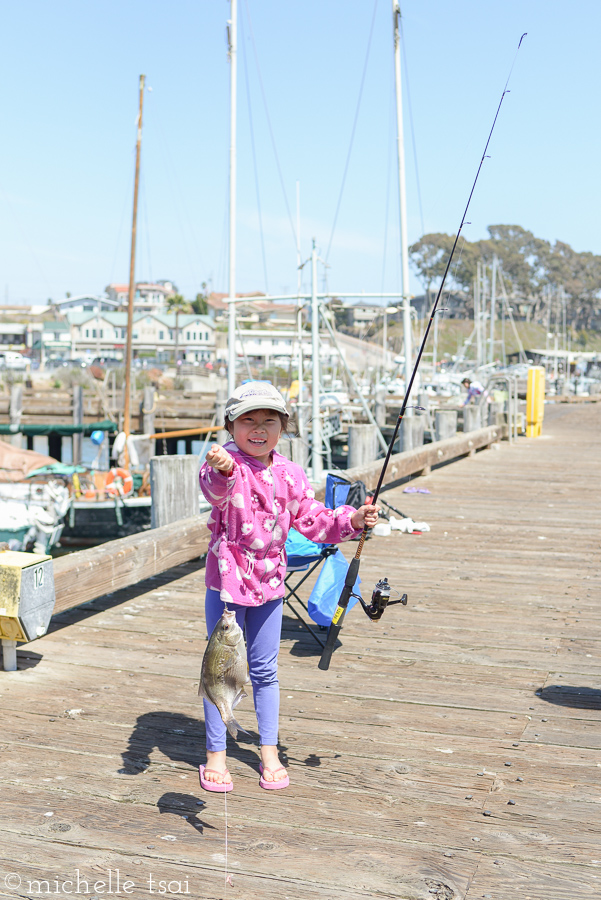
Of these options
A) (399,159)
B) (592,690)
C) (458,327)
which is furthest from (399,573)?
(458,327)

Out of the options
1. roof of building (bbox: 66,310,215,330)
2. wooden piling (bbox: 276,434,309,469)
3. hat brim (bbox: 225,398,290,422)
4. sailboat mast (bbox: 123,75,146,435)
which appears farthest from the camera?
roof of building (bbox: 66,310,215,330)

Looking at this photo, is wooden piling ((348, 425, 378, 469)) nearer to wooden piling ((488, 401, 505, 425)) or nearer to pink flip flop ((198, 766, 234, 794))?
wooden piling ((488, 401, 505, 425))

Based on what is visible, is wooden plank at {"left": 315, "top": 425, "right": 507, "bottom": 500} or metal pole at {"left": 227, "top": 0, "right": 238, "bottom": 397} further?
metal pole at {"left": 227, "top": 0, "right": 238, "bottom": 397}

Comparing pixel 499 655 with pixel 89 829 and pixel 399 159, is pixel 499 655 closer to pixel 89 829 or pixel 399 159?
pixel 89 829

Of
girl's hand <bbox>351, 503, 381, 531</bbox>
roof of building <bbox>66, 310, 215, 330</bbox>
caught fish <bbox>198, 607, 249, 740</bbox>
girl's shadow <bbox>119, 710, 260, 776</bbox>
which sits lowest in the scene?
girl's shadow <bbox>119, 710, 260, 776</bbox>

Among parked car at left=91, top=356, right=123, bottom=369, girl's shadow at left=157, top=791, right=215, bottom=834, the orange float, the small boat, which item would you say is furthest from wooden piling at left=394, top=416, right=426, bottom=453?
parked car at left=91, top=356, right=123, bottom=369

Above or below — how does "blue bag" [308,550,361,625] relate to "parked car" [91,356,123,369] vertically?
below

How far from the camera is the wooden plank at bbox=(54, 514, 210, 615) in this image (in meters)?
5.11

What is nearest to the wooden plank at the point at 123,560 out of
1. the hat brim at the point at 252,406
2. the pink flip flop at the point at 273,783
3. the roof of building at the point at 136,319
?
the pink flip flop at the point at 273,783

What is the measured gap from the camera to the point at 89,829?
297 cm

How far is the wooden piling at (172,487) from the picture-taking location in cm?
691

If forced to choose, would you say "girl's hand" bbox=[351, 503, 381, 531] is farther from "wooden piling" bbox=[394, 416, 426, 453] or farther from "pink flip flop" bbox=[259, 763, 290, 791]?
"wooden piling" bbox=[394, 416, 426, 453]

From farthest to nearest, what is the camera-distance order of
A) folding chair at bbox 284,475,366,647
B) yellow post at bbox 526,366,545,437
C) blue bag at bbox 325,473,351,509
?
yellow post at bbox 526,366,545,437 < blue bag at bbox 325,473,351,509 < folding chair at bbox 284,475,366,647

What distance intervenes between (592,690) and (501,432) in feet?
48.0
